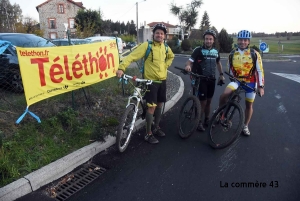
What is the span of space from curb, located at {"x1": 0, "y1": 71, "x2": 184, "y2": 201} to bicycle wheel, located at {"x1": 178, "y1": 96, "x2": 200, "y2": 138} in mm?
1398

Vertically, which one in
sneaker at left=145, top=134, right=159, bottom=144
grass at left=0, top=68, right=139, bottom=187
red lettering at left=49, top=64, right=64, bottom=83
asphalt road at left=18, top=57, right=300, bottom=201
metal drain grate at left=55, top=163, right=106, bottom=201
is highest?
red lettering at left=49, top=64, right=64, bottom=83

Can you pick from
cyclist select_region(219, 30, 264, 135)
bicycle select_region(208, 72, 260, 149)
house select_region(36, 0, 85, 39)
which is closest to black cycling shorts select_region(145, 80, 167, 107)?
bicycle select_region(208, 72, 260, 149)

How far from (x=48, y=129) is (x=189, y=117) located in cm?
263

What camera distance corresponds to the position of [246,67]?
4.12 metres

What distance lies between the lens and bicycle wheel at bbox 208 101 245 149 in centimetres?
376

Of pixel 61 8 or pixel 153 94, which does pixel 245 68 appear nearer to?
pixel 153 94

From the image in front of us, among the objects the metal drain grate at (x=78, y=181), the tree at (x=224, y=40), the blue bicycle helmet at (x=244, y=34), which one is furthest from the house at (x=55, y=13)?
the metal drain grate at (x=78, y=181)

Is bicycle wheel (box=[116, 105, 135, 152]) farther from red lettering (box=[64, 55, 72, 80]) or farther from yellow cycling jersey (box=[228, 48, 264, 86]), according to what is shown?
yellow cycling jersey (box=[228, 48, 264, 86])

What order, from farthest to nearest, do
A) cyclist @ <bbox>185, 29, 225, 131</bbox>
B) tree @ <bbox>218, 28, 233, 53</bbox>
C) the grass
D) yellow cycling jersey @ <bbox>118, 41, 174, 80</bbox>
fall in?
tree @ <bbox>218, 28, 233, 53</bbox>, cyclist @ <bbox>185, 29, 225, 131</bbox>, yellow cycling jersey @ <bbox>118, 41, 174, 80</bbox>, the grass

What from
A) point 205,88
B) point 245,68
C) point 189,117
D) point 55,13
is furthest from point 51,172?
point 55,13

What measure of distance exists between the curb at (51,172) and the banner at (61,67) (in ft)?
3.70

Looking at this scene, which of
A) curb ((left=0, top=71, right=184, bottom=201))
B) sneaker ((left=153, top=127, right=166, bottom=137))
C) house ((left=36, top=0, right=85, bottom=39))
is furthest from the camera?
house ((left=36, top=0, right=85, bottom=39))

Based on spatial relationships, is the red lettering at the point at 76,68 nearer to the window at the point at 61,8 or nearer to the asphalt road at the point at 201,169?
the asphalt road at the point at 201,169

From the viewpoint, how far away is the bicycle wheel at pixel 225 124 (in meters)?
3.76
